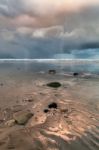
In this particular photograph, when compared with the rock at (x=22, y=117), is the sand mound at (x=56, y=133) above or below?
below

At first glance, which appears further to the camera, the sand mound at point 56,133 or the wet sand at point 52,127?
the wet sand at point 52,127

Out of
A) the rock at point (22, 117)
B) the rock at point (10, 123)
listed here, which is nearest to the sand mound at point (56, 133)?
the rock at point (22, 117)

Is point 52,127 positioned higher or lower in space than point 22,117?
lower

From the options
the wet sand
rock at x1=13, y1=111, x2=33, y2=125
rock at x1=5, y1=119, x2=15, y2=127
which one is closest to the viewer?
the wet sand

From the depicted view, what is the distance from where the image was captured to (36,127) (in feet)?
46.9

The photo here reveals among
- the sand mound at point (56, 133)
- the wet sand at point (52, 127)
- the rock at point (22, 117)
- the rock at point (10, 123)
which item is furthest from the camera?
the rock at point (22, 117)

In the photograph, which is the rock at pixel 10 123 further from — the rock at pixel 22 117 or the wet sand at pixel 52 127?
the rock at pixel 22 117

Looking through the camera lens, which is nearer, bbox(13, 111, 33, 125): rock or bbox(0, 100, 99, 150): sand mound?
bbox(0, 100, 99, 150): sand mound

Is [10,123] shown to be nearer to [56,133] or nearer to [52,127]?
[52,127]

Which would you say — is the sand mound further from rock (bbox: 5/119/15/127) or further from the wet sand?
rock (bbox: 5/119/15/127)

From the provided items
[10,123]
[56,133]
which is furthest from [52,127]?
[10,123]

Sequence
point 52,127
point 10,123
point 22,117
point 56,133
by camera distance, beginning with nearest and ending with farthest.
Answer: point 56,133, point 52,127, point 10,123, point 22,117

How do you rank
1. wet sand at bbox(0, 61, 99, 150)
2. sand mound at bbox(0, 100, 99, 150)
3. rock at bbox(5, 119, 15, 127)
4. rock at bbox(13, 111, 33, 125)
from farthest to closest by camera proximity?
rock at bbox(13, 111, 33, 125)
rock at bbox(5, 119, 15, 127)
wet sand at bbox(0, 61, 99, 150)
sand mound at bbox(0, 100, 99, 150)

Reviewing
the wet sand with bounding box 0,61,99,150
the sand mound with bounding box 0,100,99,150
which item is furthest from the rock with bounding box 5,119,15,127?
the sand mound with bounding box 0,100,99,150
